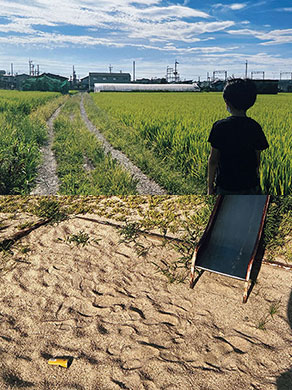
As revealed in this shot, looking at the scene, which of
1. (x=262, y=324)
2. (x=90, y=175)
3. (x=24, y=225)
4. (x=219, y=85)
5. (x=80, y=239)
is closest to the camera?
(x=219, y=85)

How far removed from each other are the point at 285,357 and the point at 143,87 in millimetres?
46871

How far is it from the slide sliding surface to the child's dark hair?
129 cm

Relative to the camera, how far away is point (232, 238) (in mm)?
3178

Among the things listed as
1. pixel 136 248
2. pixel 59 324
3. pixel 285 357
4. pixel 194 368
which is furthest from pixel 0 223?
pixel 285 357

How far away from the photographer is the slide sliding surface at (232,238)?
9.55 feet

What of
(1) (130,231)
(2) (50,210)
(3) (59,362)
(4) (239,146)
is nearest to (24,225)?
(2) (50,210)

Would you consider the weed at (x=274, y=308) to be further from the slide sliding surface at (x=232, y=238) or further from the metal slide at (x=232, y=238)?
the slide sliding surface at (x=232, y=238)

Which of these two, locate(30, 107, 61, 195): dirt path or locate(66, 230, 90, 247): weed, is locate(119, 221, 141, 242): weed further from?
locate(30, 107, 61, 195): dirt path

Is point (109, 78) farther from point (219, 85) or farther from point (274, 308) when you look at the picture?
point (219, 85)

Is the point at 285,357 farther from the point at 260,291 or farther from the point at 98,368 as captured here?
the point at 98,368

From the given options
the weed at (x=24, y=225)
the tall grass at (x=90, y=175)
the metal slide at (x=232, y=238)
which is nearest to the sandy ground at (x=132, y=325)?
the metal slide at (x=232, y=238)

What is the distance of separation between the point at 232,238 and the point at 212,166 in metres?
1.50

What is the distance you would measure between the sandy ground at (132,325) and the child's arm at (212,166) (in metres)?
1.53

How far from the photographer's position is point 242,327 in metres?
3.12
